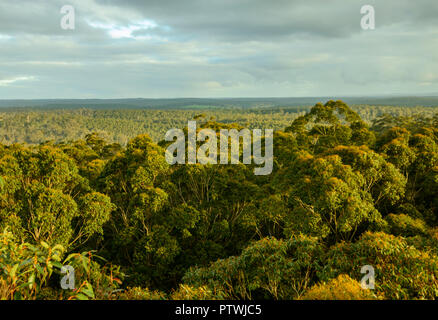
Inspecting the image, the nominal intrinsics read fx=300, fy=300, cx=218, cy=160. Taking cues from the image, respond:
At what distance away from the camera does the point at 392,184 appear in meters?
11.1

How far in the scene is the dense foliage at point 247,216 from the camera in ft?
23.4

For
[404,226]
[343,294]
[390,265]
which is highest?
[343,294]

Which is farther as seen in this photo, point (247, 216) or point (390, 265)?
point (247, 216)

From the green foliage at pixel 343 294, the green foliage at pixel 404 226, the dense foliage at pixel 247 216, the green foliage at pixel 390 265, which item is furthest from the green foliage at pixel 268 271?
the green foliage at pixel 404 226

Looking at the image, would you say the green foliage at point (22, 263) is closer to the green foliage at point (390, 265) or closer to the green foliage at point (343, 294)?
the green foliage at point (343, 294)

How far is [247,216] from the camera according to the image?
14.1 metres

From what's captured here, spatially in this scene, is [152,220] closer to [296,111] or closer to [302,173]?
[302,173]

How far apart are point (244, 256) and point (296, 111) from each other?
18849 cm

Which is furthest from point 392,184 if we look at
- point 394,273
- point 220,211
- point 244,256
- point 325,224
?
point 220,211

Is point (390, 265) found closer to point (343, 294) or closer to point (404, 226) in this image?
point (343, 294)

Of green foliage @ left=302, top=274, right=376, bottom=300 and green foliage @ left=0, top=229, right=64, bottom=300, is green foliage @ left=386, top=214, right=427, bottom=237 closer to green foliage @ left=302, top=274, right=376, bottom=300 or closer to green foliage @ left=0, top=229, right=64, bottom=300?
Answer: green foliage @ left=302, top=274, right=376, bottom=300

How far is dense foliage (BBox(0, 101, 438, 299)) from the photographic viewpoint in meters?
7.14

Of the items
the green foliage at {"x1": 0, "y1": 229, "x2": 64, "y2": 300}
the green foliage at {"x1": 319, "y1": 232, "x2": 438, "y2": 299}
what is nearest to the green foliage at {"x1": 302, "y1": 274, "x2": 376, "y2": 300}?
the green foliage at {"x1": 319, "y1": 232, "x2": 438, "y2": 299}

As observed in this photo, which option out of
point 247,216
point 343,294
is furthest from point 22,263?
point 247,216
